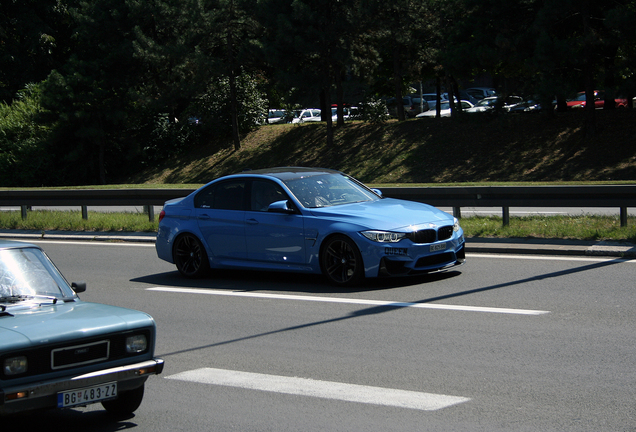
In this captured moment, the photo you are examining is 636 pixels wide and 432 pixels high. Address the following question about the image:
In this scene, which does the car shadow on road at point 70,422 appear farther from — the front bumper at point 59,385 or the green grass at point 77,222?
the green grass at point 77,222

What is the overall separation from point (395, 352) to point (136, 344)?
256 cm

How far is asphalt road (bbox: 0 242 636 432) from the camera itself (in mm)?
4988

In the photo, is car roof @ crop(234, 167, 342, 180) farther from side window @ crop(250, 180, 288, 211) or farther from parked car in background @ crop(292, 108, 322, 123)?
parked car in background @ crop(292, 108, 322, 123)

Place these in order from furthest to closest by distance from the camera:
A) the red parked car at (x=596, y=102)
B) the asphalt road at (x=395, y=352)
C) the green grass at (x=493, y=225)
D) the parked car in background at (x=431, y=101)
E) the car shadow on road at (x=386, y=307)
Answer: the parked car in background at (x=431, y=101) < the red parked car at (x=596, y=102) < the green grass at (x=493, y=225) < the car shadow on road at (x=386, y=307) < the asphalt road at (x=395, y=352)

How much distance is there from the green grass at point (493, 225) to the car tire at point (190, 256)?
16.5 ft

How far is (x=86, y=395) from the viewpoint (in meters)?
4.49

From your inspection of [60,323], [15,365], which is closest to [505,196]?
[60,323]

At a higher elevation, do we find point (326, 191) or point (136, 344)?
point (326, 191)

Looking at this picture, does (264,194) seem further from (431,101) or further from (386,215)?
(431,101)

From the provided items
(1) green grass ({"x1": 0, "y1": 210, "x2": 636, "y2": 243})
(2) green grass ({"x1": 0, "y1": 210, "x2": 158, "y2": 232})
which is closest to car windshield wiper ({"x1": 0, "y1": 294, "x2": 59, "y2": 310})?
(1) green grass ({"x1": 0, "y1": 210, "x2": 636, "y2": 243})

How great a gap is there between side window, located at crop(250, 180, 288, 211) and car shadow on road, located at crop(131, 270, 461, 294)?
1.10 metres

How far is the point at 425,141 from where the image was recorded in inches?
1289

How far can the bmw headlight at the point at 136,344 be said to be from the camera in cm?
481

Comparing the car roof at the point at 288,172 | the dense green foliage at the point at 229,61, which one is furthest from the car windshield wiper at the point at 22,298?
the dense green foliage at the point at 229,61
